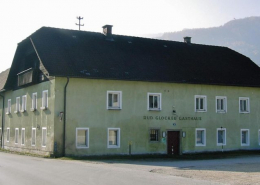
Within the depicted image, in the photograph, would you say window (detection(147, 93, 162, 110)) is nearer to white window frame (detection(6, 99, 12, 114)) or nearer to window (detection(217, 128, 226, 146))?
window (detection(217, 128, 226, 146))

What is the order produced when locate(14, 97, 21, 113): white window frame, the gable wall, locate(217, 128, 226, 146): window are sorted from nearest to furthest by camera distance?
the gable wall, locate(217, 128, 226, 146): window, locate(14, 97, 21, 113): white window frame

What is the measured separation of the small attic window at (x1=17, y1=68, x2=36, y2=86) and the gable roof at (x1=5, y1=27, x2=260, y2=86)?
259 centimetres

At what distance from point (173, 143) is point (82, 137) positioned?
7615 millimetres

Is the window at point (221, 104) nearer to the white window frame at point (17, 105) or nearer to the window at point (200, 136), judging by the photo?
the window at point (200, 136)

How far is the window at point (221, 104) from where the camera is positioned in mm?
35906

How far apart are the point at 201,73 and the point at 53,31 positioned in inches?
503

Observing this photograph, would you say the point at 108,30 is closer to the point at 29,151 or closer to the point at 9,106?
the point at 29,151

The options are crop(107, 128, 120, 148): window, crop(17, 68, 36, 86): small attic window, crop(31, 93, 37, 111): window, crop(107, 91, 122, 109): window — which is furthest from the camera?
crop(31, 93, 37, 111): window

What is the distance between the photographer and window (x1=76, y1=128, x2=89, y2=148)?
3000cm

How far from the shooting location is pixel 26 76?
3556 centimetres

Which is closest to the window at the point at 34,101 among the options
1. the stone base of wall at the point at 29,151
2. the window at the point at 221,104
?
the stone base of wall at the point at 29,151

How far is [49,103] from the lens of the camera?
3100 centimetres

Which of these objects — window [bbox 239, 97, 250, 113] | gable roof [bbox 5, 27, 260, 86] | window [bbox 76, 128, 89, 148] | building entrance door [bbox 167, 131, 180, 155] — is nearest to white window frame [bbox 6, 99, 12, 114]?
gable roof [bbox 5, 27, 260, 86]

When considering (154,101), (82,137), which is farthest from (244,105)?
(82,137)
